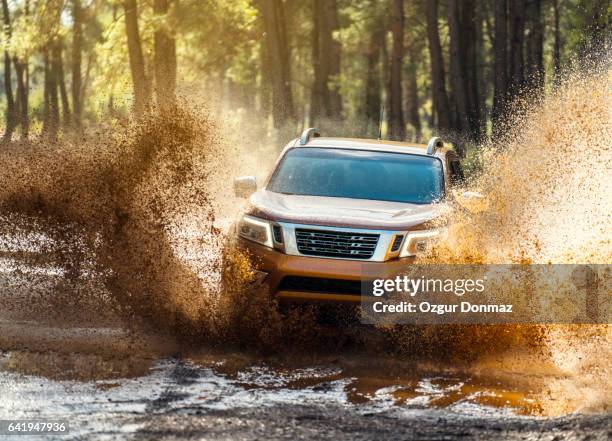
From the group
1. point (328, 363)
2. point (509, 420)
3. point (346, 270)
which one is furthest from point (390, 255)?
point (509, 420)

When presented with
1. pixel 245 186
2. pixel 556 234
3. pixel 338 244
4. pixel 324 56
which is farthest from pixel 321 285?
pixel 324 56

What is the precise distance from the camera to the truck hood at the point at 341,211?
1016 centimetres

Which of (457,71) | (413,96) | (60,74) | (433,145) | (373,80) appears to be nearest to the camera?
(433,145)

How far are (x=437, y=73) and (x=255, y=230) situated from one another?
1088 inches

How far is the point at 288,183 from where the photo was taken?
11688 millimetres

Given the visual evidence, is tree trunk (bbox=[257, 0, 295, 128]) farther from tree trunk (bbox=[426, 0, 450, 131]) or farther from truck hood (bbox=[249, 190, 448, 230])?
truck hood (bbox=[249, 190, 448, 230])

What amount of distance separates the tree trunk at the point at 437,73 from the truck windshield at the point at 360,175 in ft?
79.0

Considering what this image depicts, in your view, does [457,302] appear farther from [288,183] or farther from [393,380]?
[288,183]

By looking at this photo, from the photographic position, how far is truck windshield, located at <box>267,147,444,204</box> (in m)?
11.4

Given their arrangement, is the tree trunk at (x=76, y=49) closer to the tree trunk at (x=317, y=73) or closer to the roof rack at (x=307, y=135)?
the tree trunk at (x=317, y=73)

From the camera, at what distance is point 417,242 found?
1013 centimetres

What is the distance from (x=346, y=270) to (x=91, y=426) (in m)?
3.34

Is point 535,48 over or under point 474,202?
over

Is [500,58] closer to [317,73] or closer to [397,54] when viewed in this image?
[397,54]
